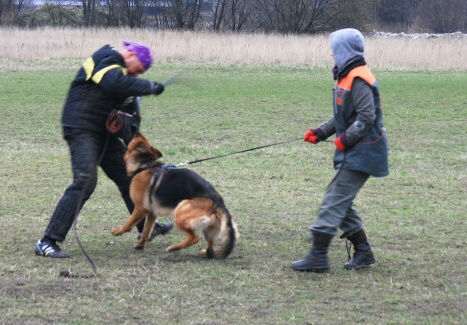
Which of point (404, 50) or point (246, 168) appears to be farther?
point (404, 50)

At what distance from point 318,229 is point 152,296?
1353 millimetres

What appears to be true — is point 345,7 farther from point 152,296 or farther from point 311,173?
point 152,296

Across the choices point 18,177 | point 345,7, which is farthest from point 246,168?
point 345,7

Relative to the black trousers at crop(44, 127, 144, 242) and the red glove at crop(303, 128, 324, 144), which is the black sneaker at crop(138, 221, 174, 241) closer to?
the black trousers at crop(44, 127, 144, 242)

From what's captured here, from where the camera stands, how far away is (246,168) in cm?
930

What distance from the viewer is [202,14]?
45312mm

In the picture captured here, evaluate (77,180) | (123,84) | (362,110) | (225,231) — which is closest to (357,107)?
(362,110)

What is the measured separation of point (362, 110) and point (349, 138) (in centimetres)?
22

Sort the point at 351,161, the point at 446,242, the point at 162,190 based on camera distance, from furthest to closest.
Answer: the point at 446,242, the point at 162,190, the point at 351,161

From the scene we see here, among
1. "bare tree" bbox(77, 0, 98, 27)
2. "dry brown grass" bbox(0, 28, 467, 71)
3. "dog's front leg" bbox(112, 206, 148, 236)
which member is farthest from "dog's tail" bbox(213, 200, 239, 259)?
"bare tree" bbox(77, 0, 98, 27)

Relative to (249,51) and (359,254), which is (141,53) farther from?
(249,51)

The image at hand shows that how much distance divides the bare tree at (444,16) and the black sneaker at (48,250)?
49629mm

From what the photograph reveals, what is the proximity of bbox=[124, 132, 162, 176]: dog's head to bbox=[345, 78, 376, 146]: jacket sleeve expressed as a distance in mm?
1697

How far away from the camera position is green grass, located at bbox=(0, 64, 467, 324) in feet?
14.0
